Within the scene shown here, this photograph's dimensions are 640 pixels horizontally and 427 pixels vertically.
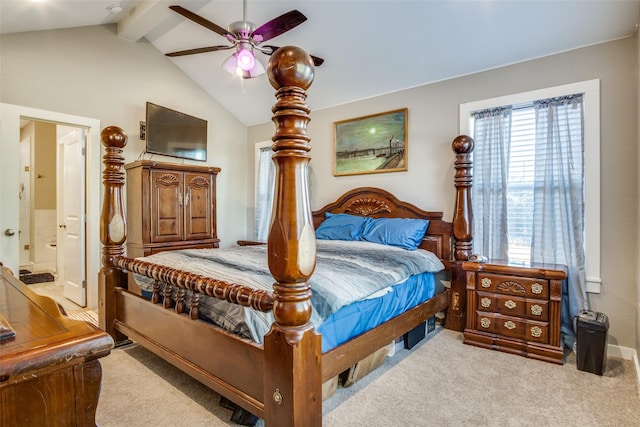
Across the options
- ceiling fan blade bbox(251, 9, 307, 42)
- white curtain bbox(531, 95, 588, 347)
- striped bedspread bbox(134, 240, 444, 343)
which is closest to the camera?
striped bedspread bbox(134, 240, 444, 343)

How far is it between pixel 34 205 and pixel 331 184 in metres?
5.69

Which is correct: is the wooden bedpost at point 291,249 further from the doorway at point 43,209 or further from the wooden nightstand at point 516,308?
the doorway at point 43,209

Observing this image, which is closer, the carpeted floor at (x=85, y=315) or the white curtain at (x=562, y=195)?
the white curtain at (x=562, y=195)

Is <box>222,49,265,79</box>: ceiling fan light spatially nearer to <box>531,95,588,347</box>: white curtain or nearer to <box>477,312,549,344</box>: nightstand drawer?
<box>531,95,588,347</box>: white curtain

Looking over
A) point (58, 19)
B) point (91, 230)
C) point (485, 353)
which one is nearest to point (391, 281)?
point (485, 353)

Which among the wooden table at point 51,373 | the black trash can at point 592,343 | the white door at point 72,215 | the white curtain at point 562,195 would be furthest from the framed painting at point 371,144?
the wooden table at point 51,373

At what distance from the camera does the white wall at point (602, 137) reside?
2.50 m

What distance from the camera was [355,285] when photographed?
1865mm

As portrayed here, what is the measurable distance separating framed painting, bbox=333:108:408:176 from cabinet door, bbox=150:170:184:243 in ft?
6.57

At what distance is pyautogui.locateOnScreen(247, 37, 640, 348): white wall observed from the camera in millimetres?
2504

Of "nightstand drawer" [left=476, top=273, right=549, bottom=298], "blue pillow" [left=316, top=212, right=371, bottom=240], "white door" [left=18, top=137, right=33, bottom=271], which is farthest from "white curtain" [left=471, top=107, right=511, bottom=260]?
"white door" [left=18, top=137, right=33, bottom=271]

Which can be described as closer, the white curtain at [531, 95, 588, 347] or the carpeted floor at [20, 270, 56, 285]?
the white curtain at [531, 95, 588, 347]

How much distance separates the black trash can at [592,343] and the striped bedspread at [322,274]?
1054mm

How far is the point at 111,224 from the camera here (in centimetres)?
256
